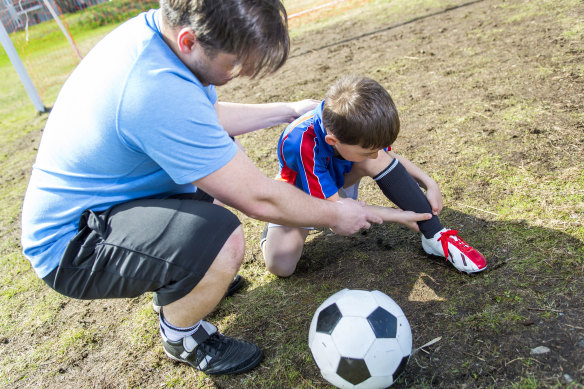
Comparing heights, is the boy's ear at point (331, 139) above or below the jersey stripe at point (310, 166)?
above

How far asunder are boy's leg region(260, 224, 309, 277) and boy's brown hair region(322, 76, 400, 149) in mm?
639

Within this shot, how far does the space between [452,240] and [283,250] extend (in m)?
0.90

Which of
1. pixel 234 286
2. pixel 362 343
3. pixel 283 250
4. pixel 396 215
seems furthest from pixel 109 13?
pixel 362 343

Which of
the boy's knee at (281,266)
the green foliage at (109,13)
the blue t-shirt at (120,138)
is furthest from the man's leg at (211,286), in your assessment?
the green foliage at (109,13)

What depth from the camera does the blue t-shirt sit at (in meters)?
1.71

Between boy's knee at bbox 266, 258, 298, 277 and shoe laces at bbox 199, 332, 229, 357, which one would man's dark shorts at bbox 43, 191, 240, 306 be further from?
boy's knee at bbox 266, 258, 298, 277

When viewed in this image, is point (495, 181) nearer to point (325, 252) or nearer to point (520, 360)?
point (325, 252)

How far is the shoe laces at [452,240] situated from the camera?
2.29m

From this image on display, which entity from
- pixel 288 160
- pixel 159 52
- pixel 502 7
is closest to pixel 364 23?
pixel 502 7

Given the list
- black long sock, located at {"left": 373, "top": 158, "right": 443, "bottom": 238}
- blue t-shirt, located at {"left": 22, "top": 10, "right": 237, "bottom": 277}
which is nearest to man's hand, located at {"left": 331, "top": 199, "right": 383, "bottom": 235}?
black long sock, located at {"left": 373, "top": 158, "right": 443, "bottom": 238}

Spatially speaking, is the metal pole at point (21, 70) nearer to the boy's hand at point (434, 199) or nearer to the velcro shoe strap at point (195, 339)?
the velcro shoe strap at point (195, 339)

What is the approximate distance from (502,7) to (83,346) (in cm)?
600

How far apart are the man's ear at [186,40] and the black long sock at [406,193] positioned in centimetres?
125

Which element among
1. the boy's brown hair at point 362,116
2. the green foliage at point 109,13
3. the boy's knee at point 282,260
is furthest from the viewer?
the green foliage at point 109,13
